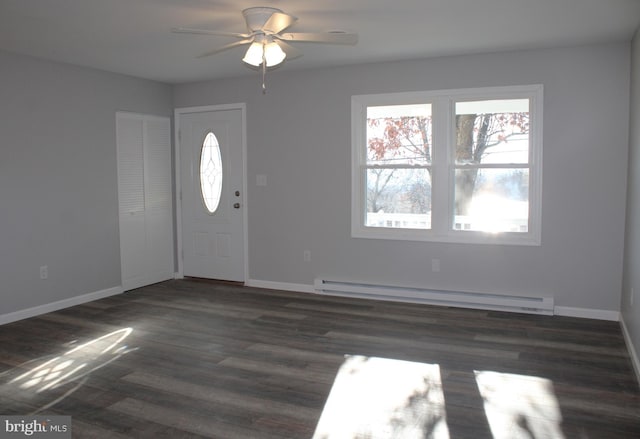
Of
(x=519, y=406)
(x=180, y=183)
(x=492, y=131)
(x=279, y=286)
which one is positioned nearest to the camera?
(x=519, y=406)

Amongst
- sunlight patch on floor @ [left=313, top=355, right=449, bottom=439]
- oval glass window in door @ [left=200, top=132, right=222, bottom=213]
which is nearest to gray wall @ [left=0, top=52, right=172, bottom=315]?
oval glass window in door @ [left=200, top=132, right=222, bottom=213]

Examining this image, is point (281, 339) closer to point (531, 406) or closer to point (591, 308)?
point (531, 406)

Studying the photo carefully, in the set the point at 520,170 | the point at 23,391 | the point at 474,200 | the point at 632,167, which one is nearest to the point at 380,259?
the point at 474,200

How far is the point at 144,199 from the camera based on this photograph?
19.9 ft

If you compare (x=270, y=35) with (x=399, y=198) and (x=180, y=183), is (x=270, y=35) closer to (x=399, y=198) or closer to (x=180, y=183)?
(x=399, y=198)

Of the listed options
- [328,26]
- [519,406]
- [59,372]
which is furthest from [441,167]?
[59,372]

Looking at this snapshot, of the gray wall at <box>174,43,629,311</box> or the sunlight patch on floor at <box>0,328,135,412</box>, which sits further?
the gray wall at <box>174,43,629,311</box>

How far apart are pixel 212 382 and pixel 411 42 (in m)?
3.14

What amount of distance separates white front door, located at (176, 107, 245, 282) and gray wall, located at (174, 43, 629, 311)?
19 centimetres

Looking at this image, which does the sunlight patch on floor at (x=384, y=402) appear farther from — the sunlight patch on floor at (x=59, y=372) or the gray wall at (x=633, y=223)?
the sunlight patch on floor at (x=59, y=372)

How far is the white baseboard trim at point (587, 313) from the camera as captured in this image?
14.9 feet

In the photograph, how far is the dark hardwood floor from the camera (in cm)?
281

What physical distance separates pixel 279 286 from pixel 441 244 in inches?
75.5

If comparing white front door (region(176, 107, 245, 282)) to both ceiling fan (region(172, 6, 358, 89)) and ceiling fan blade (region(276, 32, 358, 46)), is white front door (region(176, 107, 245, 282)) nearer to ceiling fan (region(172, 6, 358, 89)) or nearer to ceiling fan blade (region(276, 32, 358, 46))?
ceiling fan (region(172, 6, 358, 89))
